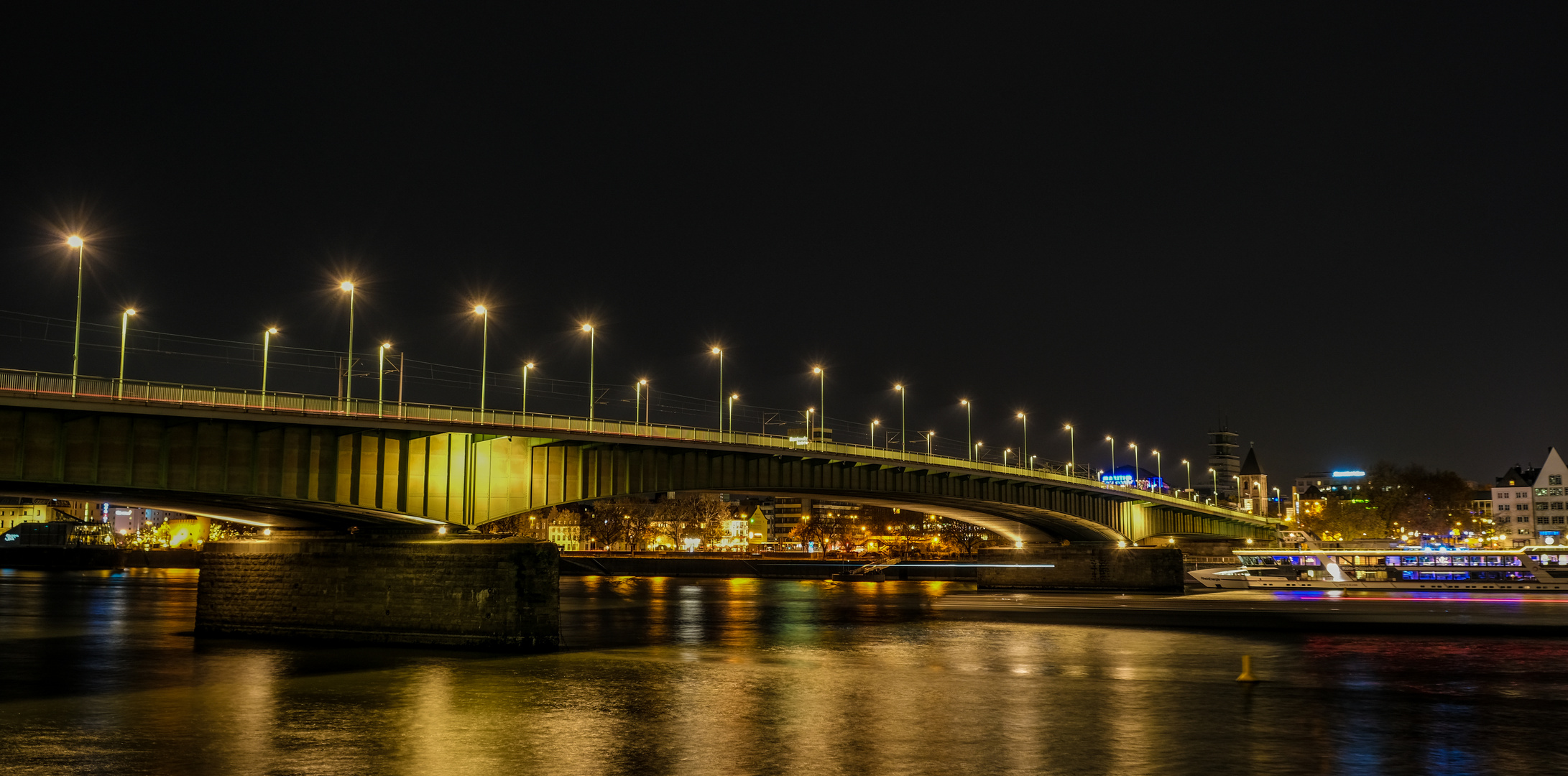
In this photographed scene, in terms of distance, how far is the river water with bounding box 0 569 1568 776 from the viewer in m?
21.3

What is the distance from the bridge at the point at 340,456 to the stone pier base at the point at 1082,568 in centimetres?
3494

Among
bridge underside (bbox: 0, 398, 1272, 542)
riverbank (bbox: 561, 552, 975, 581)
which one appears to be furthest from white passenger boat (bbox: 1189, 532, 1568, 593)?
riverbank (bbox: 561, 552, 975, 581)

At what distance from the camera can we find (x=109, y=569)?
592ft

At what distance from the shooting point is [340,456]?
4547 cm

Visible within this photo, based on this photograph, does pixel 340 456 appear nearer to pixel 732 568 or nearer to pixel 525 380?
pixel 525 380

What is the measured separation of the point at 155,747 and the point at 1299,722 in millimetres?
23607

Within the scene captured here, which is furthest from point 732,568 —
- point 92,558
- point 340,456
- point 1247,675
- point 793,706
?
point 793,706

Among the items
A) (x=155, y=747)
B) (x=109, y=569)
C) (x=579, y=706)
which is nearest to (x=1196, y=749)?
(x=579, y=706)

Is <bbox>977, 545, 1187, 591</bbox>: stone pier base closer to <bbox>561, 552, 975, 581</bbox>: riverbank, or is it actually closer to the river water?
<bbox>561, 552, 975, 581</bbox>: riverbank

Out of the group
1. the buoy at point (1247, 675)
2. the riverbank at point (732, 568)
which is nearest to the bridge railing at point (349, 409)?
the buoy at point (1247, 675)

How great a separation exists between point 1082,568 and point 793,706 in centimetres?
7578

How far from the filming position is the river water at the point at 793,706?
21328 millimetres

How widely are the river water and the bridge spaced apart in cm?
598

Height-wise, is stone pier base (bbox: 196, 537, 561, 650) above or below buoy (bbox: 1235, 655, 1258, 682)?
above
